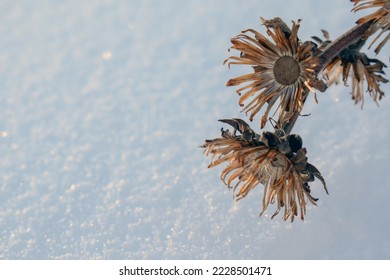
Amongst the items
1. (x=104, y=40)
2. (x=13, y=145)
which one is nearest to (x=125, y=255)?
(x=13, y=145)

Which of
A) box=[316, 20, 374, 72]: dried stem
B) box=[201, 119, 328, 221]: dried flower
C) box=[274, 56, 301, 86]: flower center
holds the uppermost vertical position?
box=[316, 20, 374, 72]: dried stem

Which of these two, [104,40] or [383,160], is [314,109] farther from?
[104,40]

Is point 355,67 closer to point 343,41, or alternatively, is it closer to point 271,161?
point 343,41

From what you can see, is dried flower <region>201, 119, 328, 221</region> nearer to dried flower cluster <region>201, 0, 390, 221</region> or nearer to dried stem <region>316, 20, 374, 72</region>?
dried flower cluster <region>201, 0, 390, 221</region>

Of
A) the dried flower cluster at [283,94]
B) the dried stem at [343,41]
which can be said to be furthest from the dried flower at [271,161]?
the dried stem at [343,41]

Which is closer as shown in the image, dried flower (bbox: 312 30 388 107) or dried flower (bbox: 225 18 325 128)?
dried flower (bbox: 225 18 325 128)

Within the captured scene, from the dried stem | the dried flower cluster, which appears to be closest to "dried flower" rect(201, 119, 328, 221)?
the dried flower cluster

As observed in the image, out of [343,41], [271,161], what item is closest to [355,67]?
[343,41]

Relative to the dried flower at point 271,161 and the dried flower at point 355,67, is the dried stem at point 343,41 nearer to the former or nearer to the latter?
the dried flower at point 355,67
